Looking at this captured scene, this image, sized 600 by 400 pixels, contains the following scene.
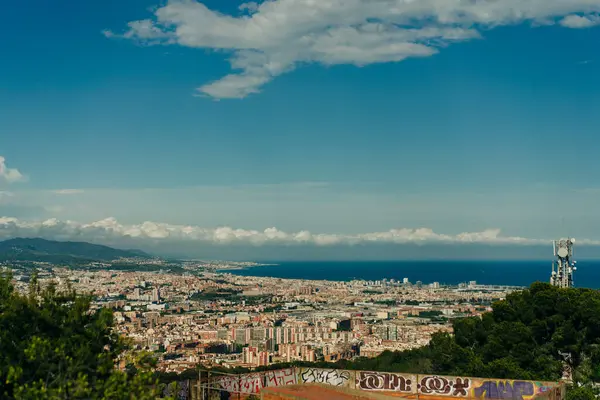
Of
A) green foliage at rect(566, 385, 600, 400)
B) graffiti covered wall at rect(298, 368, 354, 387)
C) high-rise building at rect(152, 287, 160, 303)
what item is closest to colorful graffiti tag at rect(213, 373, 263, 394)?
graffiti covered wall at rect(298, 368, 354, 387)

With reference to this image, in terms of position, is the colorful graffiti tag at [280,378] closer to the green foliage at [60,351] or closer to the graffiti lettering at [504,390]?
the green foliage at [60,351]

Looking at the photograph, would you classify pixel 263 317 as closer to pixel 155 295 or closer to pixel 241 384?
pixel 155 295

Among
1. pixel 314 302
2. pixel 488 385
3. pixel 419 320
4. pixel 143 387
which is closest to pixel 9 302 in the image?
pixel 143 387

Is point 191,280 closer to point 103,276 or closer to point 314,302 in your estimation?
point 103,276

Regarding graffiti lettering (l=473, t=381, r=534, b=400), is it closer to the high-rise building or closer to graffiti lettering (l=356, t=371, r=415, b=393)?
graffiti lettering (l=356, t=371, r=415, b=393)

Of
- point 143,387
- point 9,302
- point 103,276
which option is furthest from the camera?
point 103,276

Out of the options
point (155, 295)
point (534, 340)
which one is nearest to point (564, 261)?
point (534, 340)

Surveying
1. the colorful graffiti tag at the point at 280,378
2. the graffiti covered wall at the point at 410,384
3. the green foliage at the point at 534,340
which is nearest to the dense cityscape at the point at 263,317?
the graffiti covered wall at the point at 410,384
